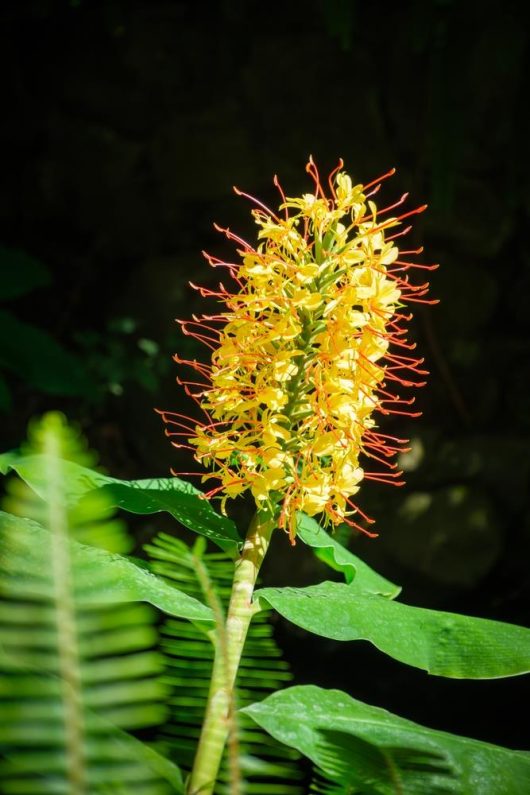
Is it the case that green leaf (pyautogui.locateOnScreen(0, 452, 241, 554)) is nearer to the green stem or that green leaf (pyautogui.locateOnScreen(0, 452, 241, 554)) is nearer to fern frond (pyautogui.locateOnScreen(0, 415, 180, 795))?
the green stem

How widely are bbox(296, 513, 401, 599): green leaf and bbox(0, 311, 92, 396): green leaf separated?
0.78ft

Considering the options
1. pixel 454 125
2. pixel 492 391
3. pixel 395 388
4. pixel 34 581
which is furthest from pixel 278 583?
pixel 34 581

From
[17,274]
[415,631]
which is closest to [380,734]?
[415,631]

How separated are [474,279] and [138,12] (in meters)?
1.43

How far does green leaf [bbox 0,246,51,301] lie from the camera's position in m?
0.65

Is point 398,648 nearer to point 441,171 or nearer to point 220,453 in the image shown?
point 220,453

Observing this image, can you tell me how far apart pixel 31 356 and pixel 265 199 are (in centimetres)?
208

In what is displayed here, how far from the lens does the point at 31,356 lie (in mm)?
643

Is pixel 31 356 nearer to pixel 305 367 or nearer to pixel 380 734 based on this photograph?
pixel 305 367

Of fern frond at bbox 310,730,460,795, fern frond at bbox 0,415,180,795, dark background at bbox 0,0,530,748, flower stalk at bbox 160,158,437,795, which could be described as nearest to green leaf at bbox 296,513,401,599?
flower stalk at bbox 160,158,437,795

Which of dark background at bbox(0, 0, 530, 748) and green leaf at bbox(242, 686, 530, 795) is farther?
A: dark background at bbox(0, 0, 530, 748)

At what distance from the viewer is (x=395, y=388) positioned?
2.40 meters

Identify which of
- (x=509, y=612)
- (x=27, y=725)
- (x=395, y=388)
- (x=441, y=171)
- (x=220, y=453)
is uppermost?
(x=441, y=171)

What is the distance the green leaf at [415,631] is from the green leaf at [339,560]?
5 centimetres
